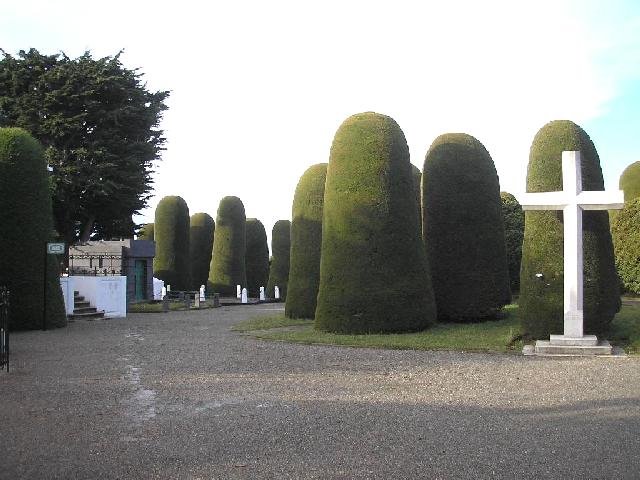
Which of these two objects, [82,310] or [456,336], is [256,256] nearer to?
[82,310]

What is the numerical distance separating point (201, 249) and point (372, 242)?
28.1m

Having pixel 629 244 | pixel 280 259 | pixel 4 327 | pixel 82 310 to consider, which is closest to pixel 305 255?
pixel 82 310

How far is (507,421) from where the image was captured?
6492mm

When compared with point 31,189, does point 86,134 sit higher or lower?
higher

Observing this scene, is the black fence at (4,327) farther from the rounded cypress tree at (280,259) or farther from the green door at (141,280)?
the rounded cypress tree at (280,259)

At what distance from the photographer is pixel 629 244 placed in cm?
2058

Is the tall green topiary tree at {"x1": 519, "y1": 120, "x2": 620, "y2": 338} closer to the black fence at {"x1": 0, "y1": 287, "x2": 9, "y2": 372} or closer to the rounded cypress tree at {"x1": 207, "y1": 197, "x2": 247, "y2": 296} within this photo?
the black fence at {"x1": 0, "y1": 287, "x2": 9, "y2": 372}

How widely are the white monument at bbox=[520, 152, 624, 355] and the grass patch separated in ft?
2.94

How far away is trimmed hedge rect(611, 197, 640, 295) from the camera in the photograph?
20266mm

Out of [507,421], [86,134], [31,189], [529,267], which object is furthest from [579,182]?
[86,134]

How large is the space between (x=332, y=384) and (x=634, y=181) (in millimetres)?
25306

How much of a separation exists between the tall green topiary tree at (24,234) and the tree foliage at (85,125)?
9945 millimetres

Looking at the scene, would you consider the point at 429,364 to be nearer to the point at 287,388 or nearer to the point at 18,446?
the point at 287,388

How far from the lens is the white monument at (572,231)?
12.0 meters
